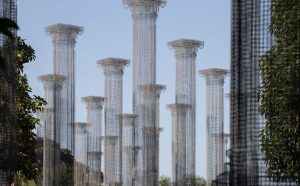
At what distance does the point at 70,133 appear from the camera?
83.8 ft

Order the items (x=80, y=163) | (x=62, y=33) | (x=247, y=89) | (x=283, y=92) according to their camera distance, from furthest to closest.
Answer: (x=80, y=163)
(x=62, y=33)
(x=283, y=92)
(x=247, y=89)

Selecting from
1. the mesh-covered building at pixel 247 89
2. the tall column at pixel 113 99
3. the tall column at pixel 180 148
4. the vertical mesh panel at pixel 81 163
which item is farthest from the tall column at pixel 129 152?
the mesh-covered building at pixel 247 89

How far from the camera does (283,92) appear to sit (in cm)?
951

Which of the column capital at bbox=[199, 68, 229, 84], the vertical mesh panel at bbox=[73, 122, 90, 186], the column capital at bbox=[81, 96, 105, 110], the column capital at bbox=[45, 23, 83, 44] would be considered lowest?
the vertical mesh panel at bbox=[73, 122, 90, 186]

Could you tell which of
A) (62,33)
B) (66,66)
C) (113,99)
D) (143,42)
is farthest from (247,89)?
(113,99)

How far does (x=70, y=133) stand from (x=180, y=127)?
299 inches

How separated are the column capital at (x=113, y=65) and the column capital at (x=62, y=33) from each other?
14.4 ft

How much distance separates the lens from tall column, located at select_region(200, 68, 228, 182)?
32562mm

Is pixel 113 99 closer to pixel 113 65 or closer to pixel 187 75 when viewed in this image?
pixel 113 65

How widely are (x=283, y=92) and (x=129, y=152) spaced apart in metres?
27.7

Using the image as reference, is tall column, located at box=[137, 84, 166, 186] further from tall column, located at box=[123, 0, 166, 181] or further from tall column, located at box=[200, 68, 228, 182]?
tall column, located at box=[200, 68, 228, 182]

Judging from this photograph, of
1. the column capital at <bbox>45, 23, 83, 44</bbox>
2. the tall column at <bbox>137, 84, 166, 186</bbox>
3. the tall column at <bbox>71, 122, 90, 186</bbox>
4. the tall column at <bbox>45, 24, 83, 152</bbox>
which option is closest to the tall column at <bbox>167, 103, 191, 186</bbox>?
the tall column at <bbox>137, 84, 166, 186</bbox>

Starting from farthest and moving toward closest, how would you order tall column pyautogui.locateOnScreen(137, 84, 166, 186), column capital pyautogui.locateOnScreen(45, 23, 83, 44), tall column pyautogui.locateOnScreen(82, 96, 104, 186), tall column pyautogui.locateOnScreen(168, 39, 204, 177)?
tall column pyautogui.locateOnScreen(82, 96, 104, 186)
tall column pyautogui.locateOnScreen(168, 39, 204, 177)
column capital pyautogui.locateOnScreen(45, 23, 83, 44)
tall column pyautogui.locateOnScreen(137, 84, 166, 186)

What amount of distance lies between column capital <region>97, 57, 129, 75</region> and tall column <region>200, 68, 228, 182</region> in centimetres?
352
